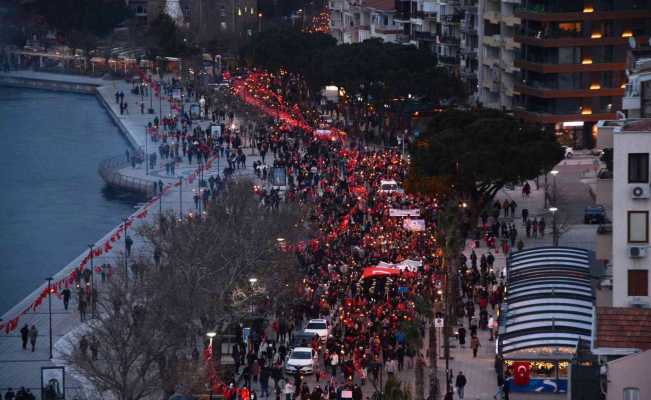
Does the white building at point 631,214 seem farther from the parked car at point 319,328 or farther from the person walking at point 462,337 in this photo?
the parked car at point 319,328

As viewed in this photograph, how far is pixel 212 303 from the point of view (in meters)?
48.8

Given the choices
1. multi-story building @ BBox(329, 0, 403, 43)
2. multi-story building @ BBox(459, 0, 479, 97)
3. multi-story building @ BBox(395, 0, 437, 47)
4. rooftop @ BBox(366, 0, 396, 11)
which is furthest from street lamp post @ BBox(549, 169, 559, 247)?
rooftop @ BBox(366, 0, 396, 11)

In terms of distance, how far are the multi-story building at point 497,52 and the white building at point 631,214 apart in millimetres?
51864

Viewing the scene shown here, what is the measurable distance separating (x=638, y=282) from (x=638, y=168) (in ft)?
7.94

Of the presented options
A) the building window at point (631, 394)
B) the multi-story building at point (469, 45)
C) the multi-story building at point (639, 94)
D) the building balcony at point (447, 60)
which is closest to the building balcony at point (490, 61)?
the multi-story building at point (469, 45)

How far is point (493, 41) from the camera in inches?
3871

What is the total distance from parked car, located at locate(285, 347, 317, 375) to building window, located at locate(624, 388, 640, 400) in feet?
51.3

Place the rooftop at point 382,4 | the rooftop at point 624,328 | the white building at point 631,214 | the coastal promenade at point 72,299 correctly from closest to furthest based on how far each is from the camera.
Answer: the rooftop at point 624,328 < the white building at point 631,214 < the coastal promenade at point 72,299 < the rooftop at point 382,4

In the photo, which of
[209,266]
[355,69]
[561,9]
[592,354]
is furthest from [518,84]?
[592,354]

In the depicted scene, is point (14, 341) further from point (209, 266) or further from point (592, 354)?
point (592, 354)

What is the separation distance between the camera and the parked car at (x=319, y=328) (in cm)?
4978

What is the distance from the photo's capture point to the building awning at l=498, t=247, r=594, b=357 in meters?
44.1

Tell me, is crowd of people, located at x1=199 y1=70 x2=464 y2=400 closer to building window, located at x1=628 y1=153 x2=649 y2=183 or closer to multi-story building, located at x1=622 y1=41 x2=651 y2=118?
building window, located at x1=628 y1=153 x2=649 y2=183

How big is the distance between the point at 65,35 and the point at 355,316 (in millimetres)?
112344
